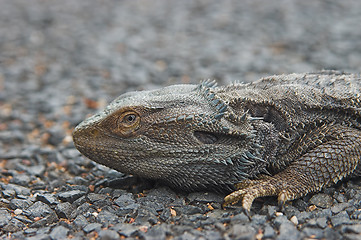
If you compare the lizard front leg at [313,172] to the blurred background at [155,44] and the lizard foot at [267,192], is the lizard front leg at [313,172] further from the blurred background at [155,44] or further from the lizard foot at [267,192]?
the blurred background at [155,44]

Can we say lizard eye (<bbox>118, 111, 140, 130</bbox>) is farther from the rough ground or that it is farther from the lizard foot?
the lizard foot

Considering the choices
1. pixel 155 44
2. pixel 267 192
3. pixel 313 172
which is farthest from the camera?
pixel 155 44

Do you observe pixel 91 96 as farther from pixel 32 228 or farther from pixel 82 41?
pixel 32 228

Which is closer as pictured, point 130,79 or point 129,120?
point 129,120

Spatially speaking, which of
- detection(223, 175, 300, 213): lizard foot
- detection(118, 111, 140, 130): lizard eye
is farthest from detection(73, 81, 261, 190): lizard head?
detection(223, 175, 300, 213): lizard foot

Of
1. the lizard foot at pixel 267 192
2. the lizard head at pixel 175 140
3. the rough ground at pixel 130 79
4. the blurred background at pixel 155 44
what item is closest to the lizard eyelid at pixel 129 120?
the lizard head at pixel 175 140

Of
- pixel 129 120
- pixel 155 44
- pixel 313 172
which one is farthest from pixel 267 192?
pixel 155 44

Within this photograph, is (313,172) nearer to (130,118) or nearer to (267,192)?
(267,192)
